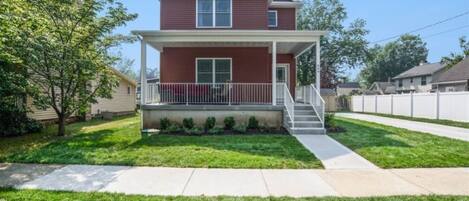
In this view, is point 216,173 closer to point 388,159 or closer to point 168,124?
point 388,159

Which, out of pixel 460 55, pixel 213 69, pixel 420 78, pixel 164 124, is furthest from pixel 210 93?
pixel 460 55

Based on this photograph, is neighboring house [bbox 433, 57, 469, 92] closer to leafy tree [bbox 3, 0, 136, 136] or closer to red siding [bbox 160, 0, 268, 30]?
red siding [bbox 160, 0, 268, 30]

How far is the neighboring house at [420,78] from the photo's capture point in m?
43.5

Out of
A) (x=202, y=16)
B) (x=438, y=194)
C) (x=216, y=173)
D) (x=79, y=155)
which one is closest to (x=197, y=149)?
(x=216, y=173)

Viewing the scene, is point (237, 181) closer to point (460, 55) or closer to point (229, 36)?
point (229, 36)

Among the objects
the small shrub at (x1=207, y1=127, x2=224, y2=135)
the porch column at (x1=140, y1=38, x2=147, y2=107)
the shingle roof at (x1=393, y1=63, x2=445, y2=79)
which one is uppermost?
the shingle roof at (x1=393, y1=63, x2=445, y2=79)

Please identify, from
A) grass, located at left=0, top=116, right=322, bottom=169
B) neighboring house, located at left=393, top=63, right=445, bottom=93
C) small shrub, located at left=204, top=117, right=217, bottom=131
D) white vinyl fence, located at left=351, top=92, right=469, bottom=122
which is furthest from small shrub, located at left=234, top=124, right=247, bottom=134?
neighboring house, located at left=393, top=63, right=445, bottom=93

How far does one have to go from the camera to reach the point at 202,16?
16.2 metres

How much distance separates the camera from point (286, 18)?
18656mm

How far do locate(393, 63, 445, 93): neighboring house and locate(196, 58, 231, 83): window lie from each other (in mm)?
35060

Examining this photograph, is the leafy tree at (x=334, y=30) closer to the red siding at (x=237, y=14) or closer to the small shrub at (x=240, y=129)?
the red siding at (x=237, y=14)

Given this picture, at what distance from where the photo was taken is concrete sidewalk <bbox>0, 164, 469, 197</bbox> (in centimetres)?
540

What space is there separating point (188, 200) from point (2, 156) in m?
5.71

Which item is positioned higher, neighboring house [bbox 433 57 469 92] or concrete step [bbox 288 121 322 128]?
neighboring house [bbox 433 57 469 92]
